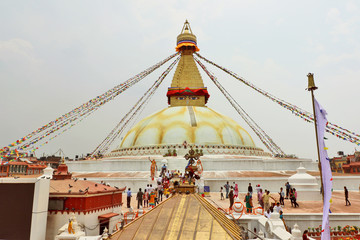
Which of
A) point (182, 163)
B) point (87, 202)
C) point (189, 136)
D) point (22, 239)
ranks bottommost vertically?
point (22, 239)

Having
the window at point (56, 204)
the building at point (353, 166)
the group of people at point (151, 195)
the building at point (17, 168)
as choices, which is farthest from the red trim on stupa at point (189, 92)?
the building at point (17, 168)

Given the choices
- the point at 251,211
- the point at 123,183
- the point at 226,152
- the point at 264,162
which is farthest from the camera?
the point at 226,152

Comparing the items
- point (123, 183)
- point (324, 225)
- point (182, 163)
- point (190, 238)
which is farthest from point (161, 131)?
point (190, 238)

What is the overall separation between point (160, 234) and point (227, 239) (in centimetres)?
74

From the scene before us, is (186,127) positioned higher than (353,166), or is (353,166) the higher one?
(186,127)

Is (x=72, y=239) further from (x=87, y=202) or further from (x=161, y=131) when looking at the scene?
(x=161, y=131)

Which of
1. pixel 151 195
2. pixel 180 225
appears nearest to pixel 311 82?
pixel 180 225

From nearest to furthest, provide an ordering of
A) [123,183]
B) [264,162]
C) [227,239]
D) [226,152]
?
[227,239]
[123,183]
[264,162]
[226,152]

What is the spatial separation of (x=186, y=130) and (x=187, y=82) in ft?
Result: 24.1

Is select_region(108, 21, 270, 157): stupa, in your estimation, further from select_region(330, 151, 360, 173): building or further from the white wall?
select_region(330, 151, 360, 173): building

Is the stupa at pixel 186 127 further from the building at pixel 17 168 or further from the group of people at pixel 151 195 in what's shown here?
the building at pixel 17 168

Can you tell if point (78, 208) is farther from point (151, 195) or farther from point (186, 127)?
point (186, 127)

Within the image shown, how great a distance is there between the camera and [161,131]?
2480 centimetres

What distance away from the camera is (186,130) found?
24344mm
